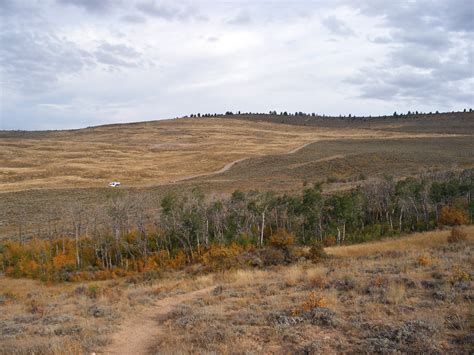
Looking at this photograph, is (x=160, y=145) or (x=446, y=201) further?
(x=160, y=145)

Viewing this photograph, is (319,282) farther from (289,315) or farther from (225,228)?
(225,228)

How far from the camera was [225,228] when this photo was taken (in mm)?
38438

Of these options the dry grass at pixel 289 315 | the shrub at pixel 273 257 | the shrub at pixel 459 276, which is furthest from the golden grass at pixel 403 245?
the shrub at pixel 459 276

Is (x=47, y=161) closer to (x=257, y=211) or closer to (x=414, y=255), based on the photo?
(x=257, y=211)

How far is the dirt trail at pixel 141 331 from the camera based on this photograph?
34.5 ft

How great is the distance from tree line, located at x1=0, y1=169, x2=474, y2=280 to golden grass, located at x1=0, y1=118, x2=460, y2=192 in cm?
3630

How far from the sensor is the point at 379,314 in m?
10.9

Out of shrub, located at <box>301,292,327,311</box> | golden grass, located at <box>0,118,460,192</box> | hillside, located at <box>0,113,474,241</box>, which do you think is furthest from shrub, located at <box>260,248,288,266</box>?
golden grass, located at <box>0,118,460,192</box>

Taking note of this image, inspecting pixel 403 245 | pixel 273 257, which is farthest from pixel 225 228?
pixel 403 245

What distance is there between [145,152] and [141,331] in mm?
109799

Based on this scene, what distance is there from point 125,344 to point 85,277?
2466cm

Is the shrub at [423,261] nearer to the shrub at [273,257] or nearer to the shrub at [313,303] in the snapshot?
the shrub at [313,303]

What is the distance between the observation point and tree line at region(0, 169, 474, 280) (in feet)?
114

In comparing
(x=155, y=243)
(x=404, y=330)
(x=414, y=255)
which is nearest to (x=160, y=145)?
(x=155, y=243)
